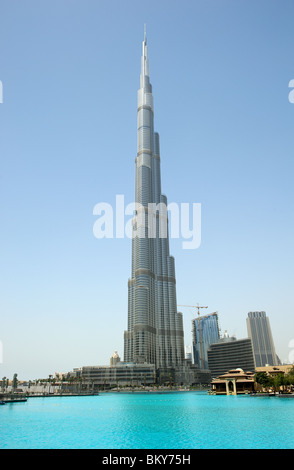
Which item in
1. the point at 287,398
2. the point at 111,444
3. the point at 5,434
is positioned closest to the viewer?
the point at 111,444

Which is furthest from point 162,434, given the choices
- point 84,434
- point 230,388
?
point 230,388

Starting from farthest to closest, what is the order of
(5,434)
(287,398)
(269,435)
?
1. (287,398)
2. (5,434)
3. (269,435)

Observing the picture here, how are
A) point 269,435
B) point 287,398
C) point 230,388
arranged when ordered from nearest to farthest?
point 269,435 < point 287,398 < point 230,388

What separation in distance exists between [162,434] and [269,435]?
1406cm
